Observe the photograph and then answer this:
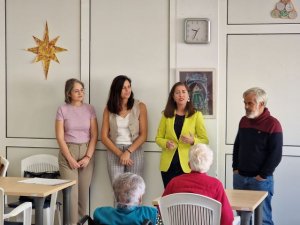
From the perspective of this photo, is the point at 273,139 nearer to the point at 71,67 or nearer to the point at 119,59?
the point at 119,59

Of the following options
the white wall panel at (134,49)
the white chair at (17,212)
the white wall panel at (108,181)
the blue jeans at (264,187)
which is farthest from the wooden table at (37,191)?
the blue jeans at (264,187)

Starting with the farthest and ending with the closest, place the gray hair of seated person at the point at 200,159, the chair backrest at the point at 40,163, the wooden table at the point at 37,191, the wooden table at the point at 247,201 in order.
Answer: the chair backrest at the point at 40,163, the wooden table at the point at 37,191, the wooden table at the point at 247,201, the gray hair of seated person at the point at 200,159

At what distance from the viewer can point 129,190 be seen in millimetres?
3033

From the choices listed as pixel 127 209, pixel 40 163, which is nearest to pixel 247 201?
pixel 127 209

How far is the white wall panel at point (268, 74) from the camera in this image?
5441 millimetres

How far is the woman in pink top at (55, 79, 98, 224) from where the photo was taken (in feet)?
18.2

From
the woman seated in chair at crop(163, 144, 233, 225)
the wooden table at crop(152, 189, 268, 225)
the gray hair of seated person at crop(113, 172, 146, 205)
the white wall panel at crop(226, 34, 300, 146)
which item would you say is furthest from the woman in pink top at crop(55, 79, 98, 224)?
the gray hair of seated person at crop(113, 172, 146, 205)

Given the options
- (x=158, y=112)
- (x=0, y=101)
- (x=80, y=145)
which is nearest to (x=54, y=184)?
(x=80, y=145)

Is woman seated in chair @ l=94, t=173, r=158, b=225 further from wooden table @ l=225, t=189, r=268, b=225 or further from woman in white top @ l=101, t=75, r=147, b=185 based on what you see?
woman in white top @ l=101, t=75, r=147, b=185

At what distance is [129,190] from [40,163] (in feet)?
9.99

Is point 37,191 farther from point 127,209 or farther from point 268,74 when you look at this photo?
point 268,74

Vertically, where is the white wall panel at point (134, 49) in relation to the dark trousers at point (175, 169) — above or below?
above

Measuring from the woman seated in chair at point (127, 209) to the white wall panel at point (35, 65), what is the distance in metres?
3.06

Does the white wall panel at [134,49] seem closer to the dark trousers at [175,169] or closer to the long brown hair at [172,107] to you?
the long brown hair at [172,107]
